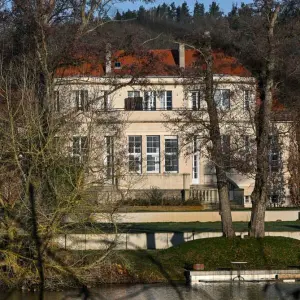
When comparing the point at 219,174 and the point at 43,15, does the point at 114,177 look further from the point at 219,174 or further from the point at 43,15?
the point at 43,15

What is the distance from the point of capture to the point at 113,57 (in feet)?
124

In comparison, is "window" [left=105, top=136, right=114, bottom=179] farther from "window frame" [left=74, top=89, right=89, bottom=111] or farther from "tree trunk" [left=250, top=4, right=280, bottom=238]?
"tree trunk" [left=250, top=4, right=280, bottom=238]

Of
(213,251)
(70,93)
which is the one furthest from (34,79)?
(213,251)

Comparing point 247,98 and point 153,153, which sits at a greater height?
point 247,98

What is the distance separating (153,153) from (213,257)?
84.2 feet

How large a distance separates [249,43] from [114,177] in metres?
6.16

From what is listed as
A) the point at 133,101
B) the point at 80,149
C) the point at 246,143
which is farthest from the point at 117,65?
the point at 80,149

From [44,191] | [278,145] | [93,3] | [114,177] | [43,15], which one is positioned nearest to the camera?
[44,191]

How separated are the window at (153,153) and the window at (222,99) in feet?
74.9

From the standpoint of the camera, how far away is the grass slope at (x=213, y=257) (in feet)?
89.4

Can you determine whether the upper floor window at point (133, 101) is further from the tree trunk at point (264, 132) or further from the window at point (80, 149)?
the window at point (80, 149)

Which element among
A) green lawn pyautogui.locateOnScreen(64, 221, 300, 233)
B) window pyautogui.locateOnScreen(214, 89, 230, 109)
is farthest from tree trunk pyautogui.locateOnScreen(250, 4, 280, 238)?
green lawn pyautogui.locateOnScreen(64, 221, 300, 233)

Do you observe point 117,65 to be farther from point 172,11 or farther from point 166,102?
point 172,11

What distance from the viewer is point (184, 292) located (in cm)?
2488
